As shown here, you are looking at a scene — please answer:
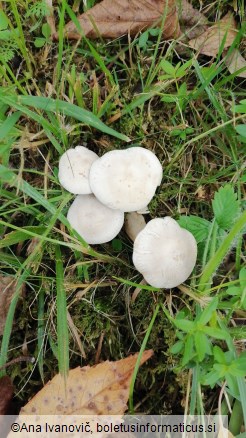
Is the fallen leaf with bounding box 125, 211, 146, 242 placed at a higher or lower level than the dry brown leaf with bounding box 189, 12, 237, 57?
lower

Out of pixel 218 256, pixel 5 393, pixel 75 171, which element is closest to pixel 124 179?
pixel 75 171

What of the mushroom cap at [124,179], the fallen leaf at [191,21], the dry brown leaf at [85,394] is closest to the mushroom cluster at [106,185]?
the mushroom cap at [124,179]

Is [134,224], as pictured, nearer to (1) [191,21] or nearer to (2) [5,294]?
(2) [5,294]

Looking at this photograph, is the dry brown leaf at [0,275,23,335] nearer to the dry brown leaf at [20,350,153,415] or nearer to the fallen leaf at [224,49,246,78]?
the dry brown leaf at [20,350,153,415]

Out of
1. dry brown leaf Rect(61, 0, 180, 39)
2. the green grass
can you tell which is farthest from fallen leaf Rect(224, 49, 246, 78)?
dry brown leaf Rect(61, 0, 180, 39)

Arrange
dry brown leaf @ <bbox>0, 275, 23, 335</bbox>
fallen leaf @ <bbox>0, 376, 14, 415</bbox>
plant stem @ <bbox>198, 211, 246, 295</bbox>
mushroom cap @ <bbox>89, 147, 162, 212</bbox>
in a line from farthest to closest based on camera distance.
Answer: dry brown leaf @ <bbox>0, 275, 23, 335</bbox> < fallen leaf @ <bbox>0, 376, 14, 415</bbox> < mushroom cap @ <bbox>89, 147, 162, 212</bbox> < plant stem @ <bbox>198, 211, 246, 295</bbox>

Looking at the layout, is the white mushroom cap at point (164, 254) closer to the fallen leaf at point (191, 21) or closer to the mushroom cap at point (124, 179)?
the mushroom cap at point (124, 179)
